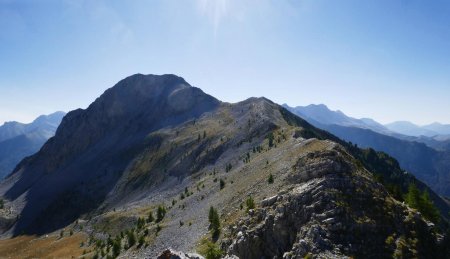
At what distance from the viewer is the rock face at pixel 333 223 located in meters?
35.7

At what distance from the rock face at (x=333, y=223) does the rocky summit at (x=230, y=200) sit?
0.40ft

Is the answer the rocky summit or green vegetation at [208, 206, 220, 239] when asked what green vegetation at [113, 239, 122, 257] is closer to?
the rocky summit

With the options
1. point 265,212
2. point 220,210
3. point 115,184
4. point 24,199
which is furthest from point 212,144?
point 24,199

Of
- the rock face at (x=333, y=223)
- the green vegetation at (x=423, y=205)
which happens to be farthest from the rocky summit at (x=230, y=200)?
the green vegetation at (x=423, y=205)

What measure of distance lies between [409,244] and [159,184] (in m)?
90.7

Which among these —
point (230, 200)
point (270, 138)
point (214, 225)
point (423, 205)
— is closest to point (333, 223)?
point (214, 225)

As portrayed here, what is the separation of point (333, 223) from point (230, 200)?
29.6 m

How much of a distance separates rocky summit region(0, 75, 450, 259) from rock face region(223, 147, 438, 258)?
0.12 m

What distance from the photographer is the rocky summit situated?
125 ft

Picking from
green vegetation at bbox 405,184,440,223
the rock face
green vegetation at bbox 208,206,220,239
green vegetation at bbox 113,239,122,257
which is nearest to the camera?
the rock face

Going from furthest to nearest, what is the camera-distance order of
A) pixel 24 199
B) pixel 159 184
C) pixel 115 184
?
1. pixel 24 199
2. pixel 115 184
3. pixel 159 184

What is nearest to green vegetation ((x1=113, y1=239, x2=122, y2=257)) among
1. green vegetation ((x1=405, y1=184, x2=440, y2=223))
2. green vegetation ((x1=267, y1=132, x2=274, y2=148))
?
green vegetation ((x1=267, y1=132, x2=274, y2=148))

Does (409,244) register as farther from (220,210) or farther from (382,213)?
(220,210)

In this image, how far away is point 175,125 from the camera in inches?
7003
